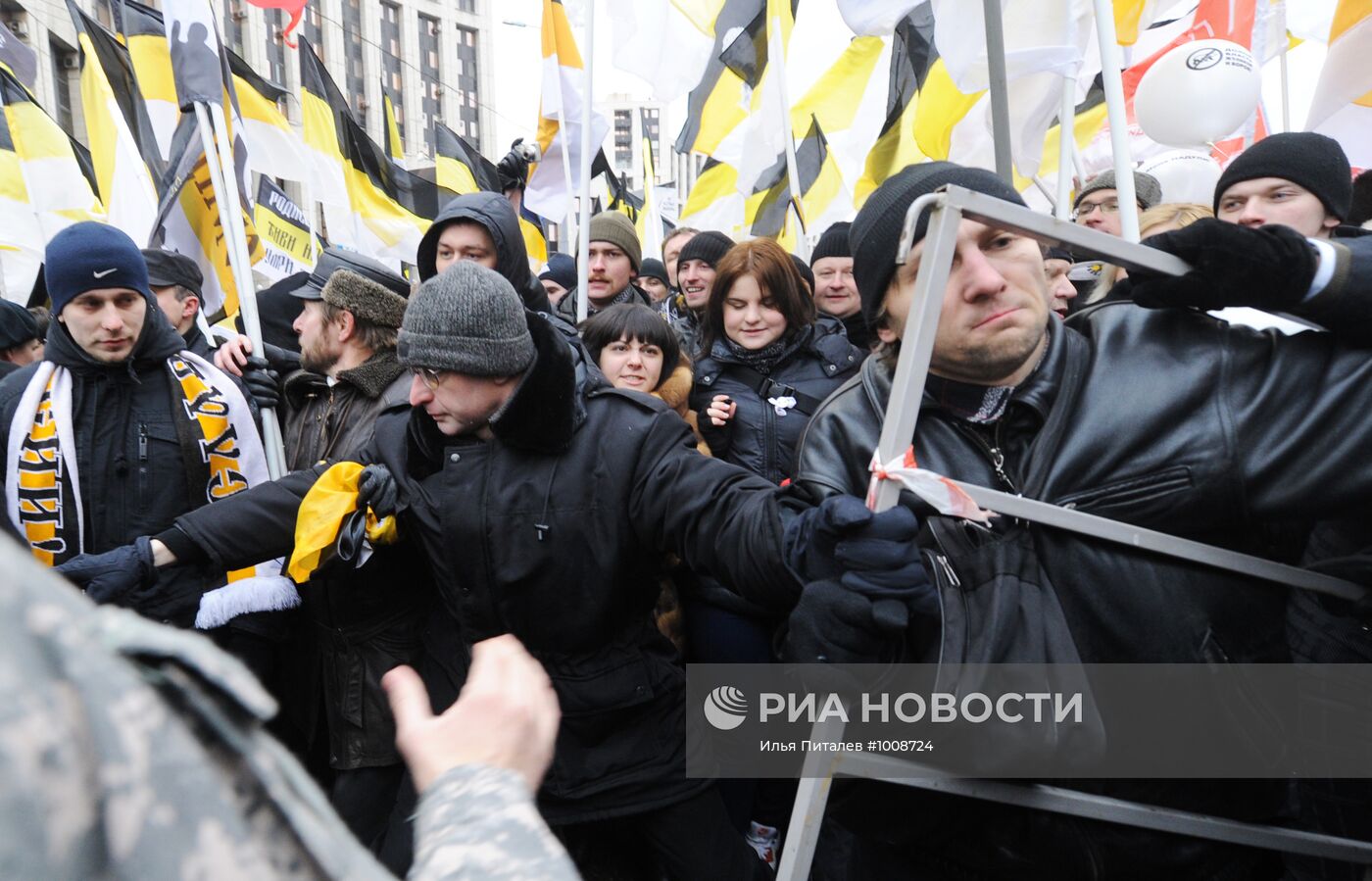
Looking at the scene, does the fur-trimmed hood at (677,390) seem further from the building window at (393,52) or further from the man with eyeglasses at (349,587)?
the building window at (393,52)

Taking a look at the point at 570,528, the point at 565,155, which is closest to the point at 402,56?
the point at 565,155


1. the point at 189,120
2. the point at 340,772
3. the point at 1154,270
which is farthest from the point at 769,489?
the point at 189,120

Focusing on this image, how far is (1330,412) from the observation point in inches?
62.1

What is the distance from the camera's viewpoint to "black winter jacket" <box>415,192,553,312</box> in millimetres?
3658

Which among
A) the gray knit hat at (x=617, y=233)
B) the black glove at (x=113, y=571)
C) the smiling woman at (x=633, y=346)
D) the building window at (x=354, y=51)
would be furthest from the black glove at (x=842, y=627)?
the building window at (x=354, y=51)

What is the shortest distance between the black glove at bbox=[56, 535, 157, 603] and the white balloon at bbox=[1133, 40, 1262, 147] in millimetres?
4808

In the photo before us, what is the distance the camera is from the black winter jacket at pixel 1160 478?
159 cm

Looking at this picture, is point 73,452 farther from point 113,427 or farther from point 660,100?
point 660,100

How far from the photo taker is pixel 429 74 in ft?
218

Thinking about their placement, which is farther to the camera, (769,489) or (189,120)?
(189,120)

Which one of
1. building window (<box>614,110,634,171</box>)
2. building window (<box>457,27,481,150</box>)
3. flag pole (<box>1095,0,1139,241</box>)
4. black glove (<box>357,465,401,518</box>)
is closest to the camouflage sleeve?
black glove (<box>357,465,401,518</box>)

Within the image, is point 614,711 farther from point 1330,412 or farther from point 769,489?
point 1330,412

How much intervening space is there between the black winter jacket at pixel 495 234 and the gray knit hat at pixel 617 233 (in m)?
1.65

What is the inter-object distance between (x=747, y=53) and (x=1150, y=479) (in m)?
5.19
